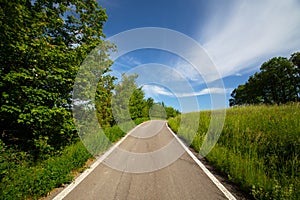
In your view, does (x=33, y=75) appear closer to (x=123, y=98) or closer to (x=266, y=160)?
(x=266, y=160)

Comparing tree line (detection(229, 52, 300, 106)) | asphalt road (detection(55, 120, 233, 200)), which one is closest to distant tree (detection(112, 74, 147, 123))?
asphalt road (detection(55, 120, 233, 200))

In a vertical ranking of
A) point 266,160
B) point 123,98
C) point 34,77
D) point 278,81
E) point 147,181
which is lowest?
point 147,181

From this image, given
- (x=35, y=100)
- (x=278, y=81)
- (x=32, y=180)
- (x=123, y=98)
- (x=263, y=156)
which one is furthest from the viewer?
(x=278, y=81)

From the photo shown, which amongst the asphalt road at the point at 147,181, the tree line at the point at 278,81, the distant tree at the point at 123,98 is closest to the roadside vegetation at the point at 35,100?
the asphalt road at the point at 147,181

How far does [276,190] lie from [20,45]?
724 cm

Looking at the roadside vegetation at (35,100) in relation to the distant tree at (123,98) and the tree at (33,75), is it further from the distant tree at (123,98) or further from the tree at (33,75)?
the distant tree at (123,98)

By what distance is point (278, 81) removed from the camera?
43.8 metres

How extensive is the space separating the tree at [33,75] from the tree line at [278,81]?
4308 centimetres

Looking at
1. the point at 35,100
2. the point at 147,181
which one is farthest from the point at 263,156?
the point at 35,100

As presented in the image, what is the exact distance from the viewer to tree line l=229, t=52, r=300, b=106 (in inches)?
1590

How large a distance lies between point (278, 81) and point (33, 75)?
58.7 m

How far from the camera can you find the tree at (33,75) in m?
4.31

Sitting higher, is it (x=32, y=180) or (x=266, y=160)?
(x=266, y=160)

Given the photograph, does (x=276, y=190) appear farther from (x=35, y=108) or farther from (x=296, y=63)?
(x=296, y=63)
